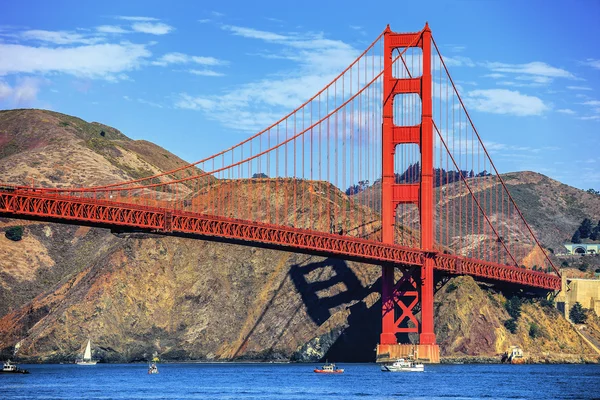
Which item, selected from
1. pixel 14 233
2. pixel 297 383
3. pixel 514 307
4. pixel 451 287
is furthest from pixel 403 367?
pixel 14 233

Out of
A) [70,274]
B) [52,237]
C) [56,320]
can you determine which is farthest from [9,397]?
[52,237]

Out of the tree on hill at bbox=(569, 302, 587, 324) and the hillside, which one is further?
the tree on hill at bbox=(569, 302, 587, 324)

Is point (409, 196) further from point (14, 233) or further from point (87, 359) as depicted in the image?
point (14, 233)

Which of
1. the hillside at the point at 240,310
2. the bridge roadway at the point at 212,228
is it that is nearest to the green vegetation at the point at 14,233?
the hillside at the point at 240,310

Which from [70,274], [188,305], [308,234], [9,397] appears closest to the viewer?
[9,397]

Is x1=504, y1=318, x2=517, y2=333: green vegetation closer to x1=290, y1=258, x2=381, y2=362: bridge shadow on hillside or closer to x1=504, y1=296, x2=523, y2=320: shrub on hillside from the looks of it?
x1=504, y1=296, x2=523, y2=320: shrub on hillside

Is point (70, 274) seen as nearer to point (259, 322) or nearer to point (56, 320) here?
point (56, 320)

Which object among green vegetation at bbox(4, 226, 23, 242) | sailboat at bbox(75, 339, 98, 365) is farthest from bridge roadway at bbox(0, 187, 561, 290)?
green vegetation at bbox(4, 226, 23, 242)
